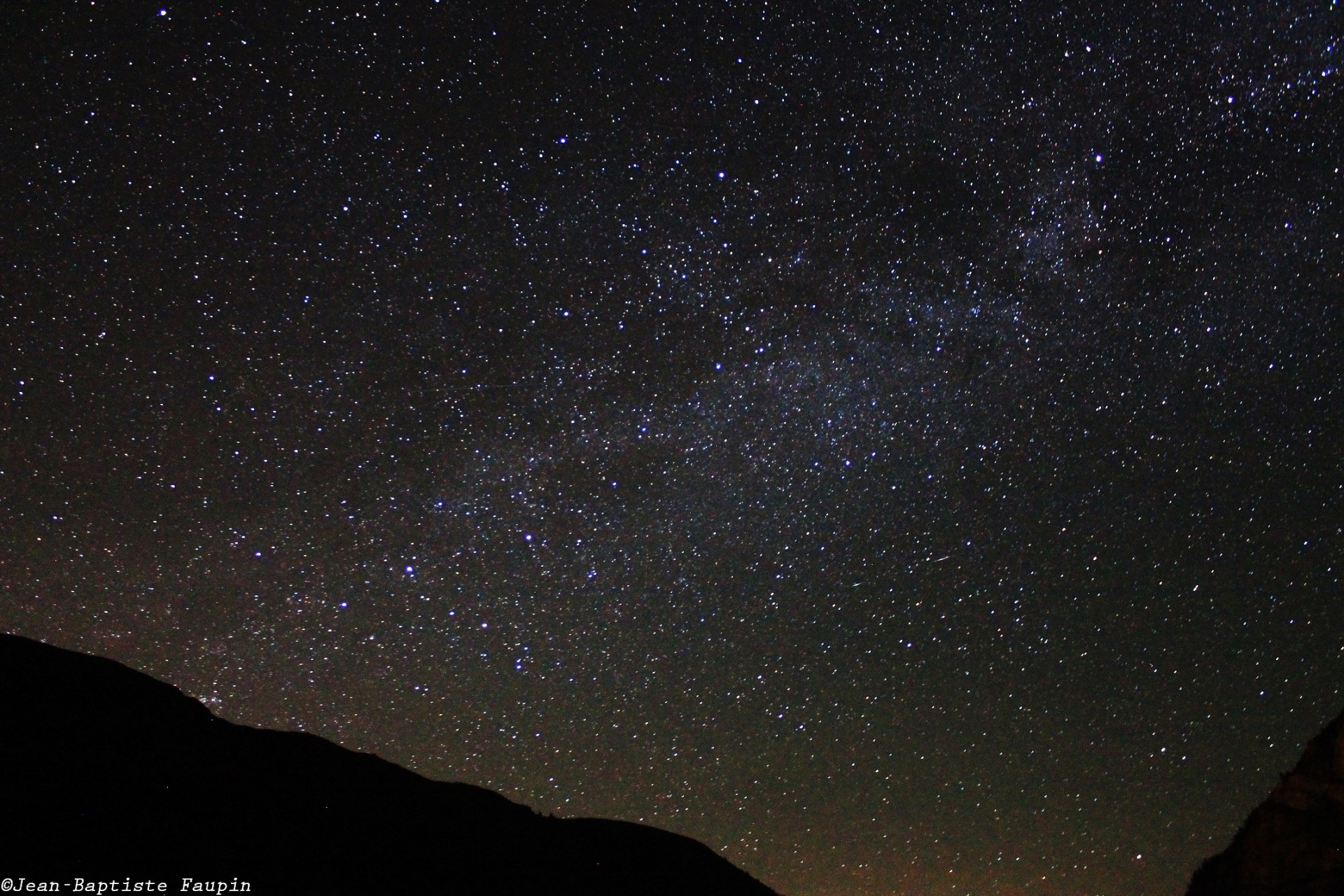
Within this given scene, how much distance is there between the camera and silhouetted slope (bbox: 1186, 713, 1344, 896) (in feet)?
48.3

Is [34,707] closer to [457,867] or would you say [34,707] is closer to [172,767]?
[172,767]

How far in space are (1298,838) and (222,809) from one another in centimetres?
1846

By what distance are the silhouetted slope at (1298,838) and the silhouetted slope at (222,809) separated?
35.6 feet

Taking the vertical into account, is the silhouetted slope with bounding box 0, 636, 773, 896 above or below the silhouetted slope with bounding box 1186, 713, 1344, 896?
above

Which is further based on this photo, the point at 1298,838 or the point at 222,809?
the point at 1298,838

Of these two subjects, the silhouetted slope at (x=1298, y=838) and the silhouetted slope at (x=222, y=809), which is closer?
the silhouetted slope at (x=222, y=809)

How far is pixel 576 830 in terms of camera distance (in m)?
16.2

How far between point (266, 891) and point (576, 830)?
24.8 feet

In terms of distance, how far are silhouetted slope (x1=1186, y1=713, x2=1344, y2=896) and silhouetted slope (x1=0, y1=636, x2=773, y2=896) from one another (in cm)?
1085

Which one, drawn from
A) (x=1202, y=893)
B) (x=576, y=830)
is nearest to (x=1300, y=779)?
(x=1202, y=893)

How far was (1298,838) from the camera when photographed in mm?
15352

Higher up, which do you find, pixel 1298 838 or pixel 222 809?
pixel 222 809

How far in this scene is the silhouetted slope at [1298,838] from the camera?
14.7 meters

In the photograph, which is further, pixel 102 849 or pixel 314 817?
pixel 314 817
